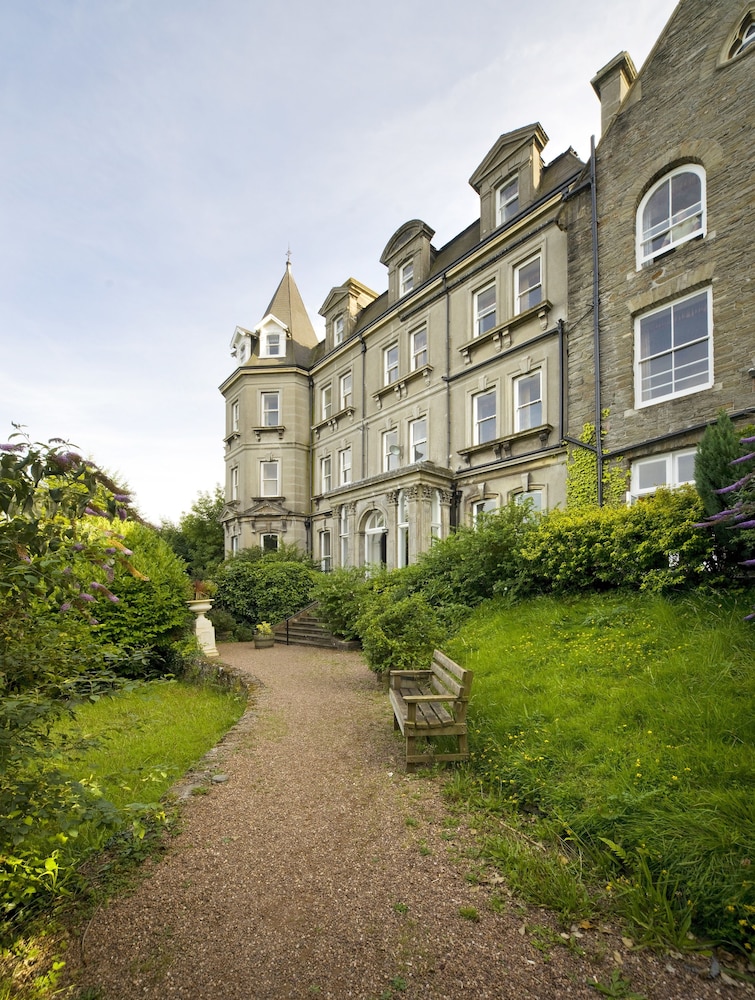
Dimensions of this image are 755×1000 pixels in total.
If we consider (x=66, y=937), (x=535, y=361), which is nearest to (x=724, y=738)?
(x=66, y=937)

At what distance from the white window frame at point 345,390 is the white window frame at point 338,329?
2178 millimetres

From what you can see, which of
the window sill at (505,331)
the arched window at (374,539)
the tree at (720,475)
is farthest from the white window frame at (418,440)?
the tree at (720,475)

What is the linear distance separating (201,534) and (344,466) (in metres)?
15.7

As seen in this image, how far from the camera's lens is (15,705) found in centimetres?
217

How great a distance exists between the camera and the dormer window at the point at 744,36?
9.83 metres

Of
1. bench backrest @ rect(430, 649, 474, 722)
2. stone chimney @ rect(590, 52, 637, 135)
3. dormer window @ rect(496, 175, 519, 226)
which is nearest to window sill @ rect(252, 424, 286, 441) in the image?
dormer window @ rect(496, 175, 519, 226)

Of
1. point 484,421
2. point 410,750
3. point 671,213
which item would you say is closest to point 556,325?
point 671,213

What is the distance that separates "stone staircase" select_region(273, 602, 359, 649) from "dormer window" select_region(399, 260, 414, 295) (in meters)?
13.3

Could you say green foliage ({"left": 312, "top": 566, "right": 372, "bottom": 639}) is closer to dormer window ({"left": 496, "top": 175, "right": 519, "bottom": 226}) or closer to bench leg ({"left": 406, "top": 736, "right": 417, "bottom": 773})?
bench leg ({"left": 406, "top": 736, "right": 417, "bottom": 773})

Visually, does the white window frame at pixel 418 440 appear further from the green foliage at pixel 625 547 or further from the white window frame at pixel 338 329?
the green foliage at pixel 625 547

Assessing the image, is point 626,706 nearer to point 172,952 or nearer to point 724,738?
point 724,738

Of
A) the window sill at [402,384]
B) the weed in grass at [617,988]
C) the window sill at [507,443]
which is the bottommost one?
the weed in grass at [617,988]

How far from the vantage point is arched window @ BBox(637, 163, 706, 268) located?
10.5 m

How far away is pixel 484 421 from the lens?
15758 mm
